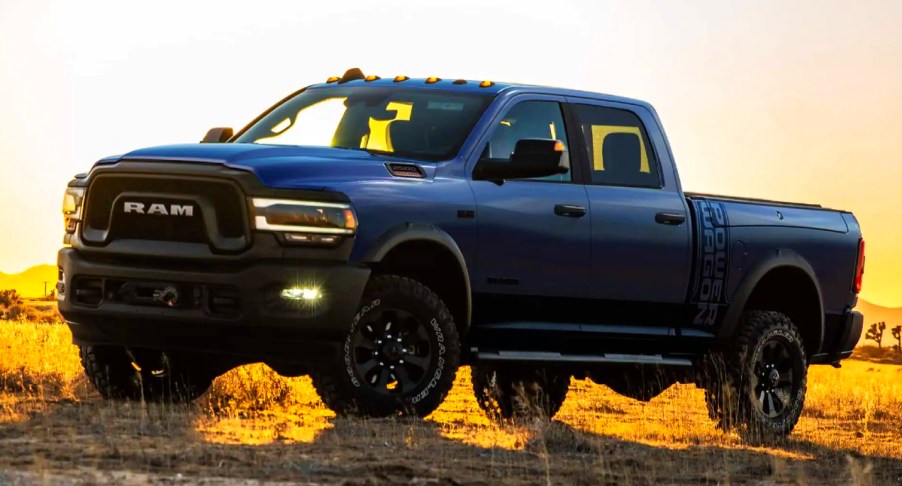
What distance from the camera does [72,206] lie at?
35.4 feet

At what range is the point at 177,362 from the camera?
11.6 metres

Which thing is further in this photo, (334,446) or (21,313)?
(21,313)

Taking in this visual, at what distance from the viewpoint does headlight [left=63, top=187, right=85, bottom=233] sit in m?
10.6

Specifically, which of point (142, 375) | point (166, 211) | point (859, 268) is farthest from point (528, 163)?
point (859, 268)

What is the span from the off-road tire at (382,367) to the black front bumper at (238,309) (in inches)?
7.0

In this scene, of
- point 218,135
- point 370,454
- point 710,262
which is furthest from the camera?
point 710,262

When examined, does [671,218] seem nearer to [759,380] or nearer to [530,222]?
[530,222]

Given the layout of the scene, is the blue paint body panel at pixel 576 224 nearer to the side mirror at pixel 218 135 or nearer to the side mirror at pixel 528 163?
the side mirror at pixel 528 163

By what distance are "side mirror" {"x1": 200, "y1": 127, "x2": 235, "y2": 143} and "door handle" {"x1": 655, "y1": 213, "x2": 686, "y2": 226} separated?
306cm

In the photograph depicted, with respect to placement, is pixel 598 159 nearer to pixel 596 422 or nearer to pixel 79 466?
pixel 596 422

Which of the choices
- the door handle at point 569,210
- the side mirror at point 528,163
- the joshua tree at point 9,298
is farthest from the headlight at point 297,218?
the joshua tree at point 9,298

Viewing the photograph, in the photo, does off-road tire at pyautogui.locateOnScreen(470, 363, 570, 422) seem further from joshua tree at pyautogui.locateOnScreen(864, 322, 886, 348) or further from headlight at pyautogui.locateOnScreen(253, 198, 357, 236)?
joshua tree at pyautogui.locateOnScreen(864, 322, 886, 348)

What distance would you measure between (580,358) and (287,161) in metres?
2.66

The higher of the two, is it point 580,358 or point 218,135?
point 218,135
